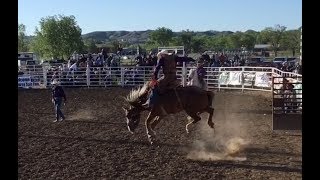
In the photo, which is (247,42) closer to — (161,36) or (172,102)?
(161,36)

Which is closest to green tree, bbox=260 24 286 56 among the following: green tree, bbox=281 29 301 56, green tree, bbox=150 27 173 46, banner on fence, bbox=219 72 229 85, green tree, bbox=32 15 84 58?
green tree, bbox=281 29 301 56

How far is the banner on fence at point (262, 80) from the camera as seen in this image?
21036 millimetres

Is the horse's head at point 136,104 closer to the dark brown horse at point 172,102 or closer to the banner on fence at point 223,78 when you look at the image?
the dark brown horse at point 172,102

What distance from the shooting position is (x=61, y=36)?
57.8m

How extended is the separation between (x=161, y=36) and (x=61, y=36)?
44.6 meters

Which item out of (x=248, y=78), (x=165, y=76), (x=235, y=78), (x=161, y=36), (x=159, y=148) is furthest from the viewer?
(x=161, y=36)

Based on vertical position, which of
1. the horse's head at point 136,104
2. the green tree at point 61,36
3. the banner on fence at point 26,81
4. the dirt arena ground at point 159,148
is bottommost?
the dirt arena ground at point 159,148

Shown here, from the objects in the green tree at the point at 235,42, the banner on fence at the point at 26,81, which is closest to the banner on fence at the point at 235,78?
the banner on fence at the point at 26,81

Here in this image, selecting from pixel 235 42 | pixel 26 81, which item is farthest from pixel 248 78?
pixel 235 42

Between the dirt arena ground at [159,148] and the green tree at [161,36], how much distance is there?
84718mm

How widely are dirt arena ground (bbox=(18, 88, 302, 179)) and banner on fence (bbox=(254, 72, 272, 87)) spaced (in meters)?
5.87

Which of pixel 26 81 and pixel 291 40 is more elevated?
pixel 291 40

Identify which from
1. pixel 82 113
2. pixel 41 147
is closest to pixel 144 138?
pixel 41 147

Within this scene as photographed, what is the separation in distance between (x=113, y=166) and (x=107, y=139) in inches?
108
